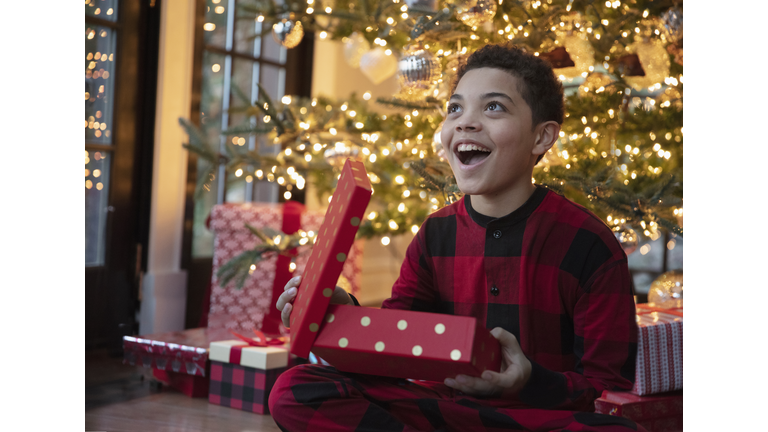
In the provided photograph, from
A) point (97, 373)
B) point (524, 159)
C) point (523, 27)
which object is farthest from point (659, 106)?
point (97, 373)

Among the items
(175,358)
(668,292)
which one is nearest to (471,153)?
(668,292)

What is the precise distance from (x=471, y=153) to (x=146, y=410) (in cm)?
104

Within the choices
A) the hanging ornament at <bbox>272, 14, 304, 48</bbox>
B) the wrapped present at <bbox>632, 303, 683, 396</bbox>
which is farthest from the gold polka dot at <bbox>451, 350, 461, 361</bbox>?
the hanging ornament at <bbox>272, 14, 304, 48</bbox>

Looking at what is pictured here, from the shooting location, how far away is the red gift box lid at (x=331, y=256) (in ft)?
2.62

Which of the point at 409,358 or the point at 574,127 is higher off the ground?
the point at 574,127

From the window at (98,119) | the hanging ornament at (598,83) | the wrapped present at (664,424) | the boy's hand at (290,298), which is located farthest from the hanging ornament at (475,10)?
the window at (98,119)

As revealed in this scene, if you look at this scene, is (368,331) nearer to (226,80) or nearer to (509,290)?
(509,290)

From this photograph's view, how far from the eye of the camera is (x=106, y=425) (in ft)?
4.77

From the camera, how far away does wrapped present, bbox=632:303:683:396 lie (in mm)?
1424

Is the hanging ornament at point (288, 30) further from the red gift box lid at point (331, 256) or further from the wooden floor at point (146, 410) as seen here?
the red gift box lid at point (331, 256)

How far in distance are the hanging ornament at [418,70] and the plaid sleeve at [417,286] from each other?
1.84 ft
